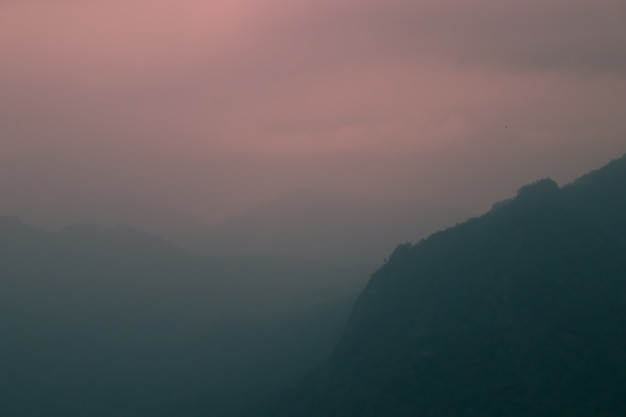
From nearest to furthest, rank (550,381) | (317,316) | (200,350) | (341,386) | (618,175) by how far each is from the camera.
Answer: (550,381), (341,386), (618,175), (317,316), (200,350)

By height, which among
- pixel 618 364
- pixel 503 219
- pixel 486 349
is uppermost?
pixel 503 219

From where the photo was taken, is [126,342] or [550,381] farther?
[126,342]

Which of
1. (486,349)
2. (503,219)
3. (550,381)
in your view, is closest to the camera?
(550,381)

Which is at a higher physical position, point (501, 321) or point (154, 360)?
point (154, 360)

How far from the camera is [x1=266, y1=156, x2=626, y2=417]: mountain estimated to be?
83.7 m

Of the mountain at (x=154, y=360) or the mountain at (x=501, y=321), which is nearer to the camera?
the mountain at (x=501, y=321)

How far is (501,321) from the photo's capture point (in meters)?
92.9

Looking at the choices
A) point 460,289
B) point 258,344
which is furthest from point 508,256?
point 258,344

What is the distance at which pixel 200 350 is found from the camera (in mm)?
183500

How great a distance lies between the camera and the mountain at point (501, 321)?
8369 cm

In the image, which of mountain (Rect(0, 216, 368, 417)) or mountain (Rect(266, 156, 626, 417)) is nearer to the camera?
mountain (Rect(266, 156, 626, 417))

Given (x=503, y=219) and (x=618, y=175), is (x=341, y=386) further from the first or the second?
(x=618, y=175)

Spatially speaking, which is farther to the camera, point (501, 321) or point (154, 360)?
point (154, 360)

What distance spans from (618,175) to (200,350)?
105 metres
